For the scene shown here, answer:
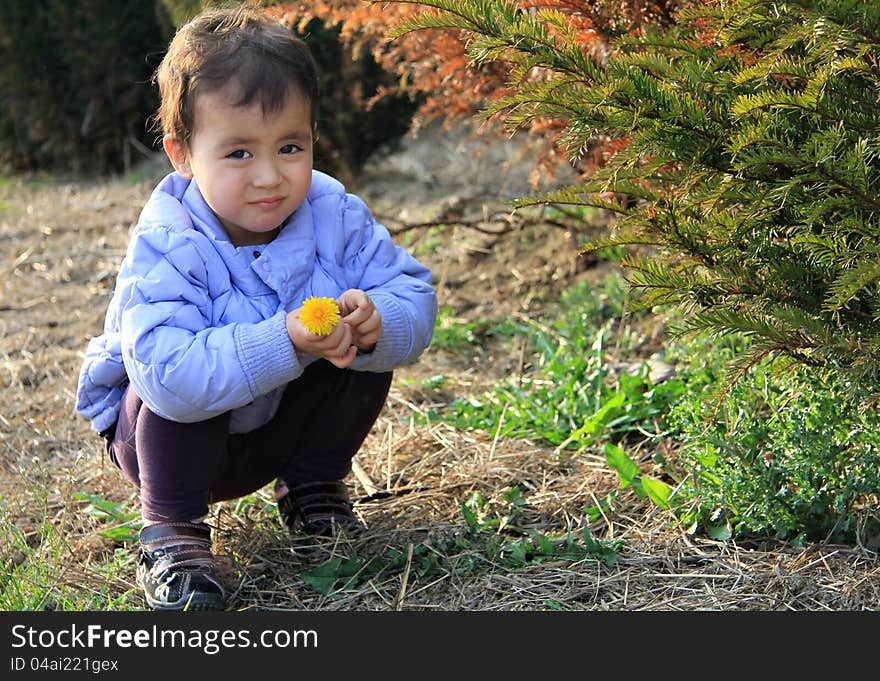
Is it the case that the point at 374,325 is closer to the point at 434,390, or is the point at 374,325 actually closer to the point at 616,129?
the point at 616,129

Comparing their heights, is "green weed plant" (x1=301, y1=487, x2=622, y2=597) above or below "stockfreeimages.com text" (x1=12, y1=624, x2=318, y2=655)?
above

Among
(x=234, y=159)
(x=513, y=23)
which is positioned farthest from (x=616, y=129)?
(x=234, y=159)

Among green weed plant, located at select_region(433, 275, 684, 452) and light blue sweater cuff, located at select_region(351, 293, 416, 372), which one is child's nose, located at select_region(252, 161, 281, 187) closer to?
light blue sweater cuff, located at select_region(351, 293, 416, 372)

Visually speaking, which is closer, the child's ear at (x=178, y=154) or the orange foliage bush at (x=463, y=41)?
the child's ear at (x=178, y=154)

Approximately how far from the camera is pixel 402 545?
2.53 m

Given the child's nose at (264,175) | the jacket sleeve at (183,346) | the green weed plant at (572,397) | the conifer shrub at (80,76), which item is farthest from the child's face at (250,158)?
the conifer shrub at (80,76)

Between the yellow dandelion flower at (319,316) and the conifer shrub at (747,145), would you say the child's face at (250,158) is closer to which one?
the yellow dandelion flower at (319,316)

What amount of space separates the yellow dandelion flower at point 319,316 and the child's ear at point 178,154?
1.57ft

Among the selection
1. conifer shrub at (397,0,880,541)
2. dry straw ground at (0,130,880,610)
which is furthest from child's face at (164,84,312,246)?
dry straw ground at (0,130,880,610)

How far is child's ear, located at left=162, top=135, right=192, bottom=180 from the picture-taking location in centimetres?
240

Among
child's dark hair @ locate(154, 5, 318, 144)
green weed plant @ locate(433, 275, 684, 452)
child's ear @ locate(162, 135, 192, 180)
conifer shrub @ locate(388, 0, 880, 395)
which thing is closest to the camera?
conifer shrub @ locate(388, 0, 880, 395)

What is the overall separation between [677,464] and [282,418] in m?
1.04

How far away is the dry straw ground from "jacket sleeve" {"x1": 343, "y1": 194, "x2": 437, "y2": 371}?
46cm

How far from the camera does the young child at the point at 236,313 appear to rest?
222cm
